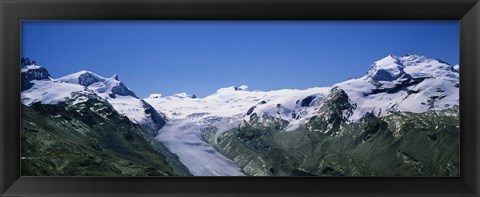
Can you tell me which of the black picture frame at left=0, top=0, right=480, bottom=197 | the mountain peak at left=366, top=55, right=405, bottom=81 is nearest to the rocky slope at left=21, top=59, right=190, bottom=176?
the black picture frame at left=0, top=0, right=480, bottom=197

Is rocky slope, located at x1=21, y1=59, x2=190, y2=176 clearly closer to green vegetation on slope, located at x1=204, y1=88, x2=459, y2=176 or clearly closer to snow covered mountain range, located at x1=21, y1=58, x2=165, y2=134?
snow covered mountain range, located at x1=21, y1=58, x2=165, y2=134

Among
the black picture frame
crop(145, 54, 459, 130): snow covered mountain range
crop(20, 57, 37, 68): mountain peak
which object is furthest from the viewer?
crop(145, 54, 459, 130): snow covered mountain range

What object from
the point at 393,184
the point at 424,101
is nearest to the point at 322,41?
the point at 424,101

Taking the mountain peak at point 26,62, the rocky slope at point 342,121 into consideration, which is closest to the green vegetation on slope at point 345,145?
the rocky slope at point 342,121
